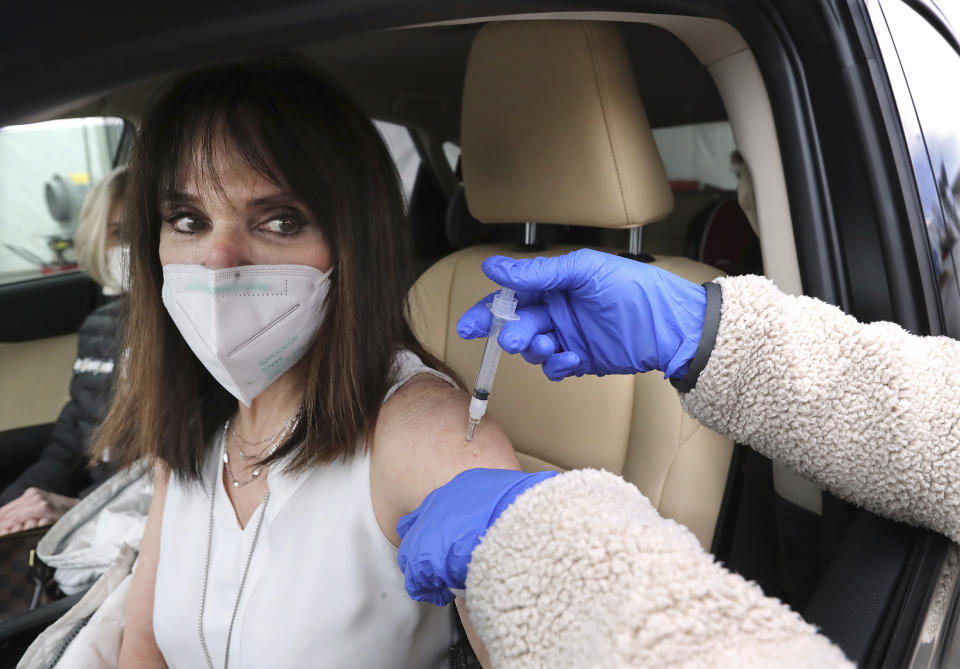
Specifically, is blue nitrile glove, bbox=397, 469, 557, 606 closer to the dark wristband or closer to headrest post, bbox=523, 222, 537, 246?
the dark wristband

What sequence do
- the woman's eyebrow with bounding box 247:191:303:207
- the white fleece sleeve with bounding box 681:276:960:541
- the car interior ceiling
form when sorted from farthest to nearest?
the car interior ceiling < the woman's eyebrow with bounding box 247:191:303:207 < the white fleece sleeve with bounding box 681:276:960:541

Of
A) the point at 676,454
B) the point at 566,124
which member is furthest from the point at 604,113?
the point at 676,454

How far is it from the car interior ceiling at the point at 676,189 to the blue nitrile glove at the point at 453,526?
1.62ft

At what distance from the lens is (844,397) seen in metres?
0.86

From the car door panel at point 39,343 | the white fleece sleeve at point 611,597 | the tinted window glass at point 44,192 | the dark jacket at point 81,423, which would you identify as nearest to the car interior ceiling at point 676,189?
the white fleece sleeve at point 611,597

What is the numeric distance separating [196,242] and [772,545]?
1257mm

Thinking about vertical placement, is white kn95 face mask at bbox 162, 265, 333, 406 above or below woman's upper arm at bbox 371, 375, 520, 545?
above

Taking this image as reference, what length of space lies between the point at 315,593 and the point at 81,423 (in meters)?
1.78

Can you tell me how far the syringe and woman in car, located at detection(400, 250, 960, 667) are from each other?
2 centimetres

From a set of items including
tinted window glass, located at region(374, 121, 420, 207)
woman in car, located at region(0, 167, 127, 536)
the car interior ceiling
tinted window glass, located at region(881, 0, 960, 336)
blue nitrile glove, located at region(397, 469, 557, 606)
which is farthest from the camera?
tinted window glass, located at region(374, 121, 420, 207)

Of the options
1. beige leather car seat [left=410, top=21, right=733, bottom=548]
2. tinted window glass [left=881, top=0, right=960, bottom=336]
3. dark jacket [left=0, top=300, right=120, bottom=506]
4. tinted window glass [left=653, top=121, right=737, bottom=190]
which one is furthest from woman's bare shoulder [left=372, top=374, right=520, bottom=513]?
tinted window glass [left=653, top=121, right=737, bottom=190]

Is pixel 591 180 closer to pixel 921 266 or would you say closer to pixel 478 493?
pixel 921 266

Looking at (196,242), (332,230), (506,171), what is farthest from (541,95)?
(196,242)

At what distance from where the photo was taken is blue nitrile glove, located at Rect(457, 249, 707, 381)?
914 mm
